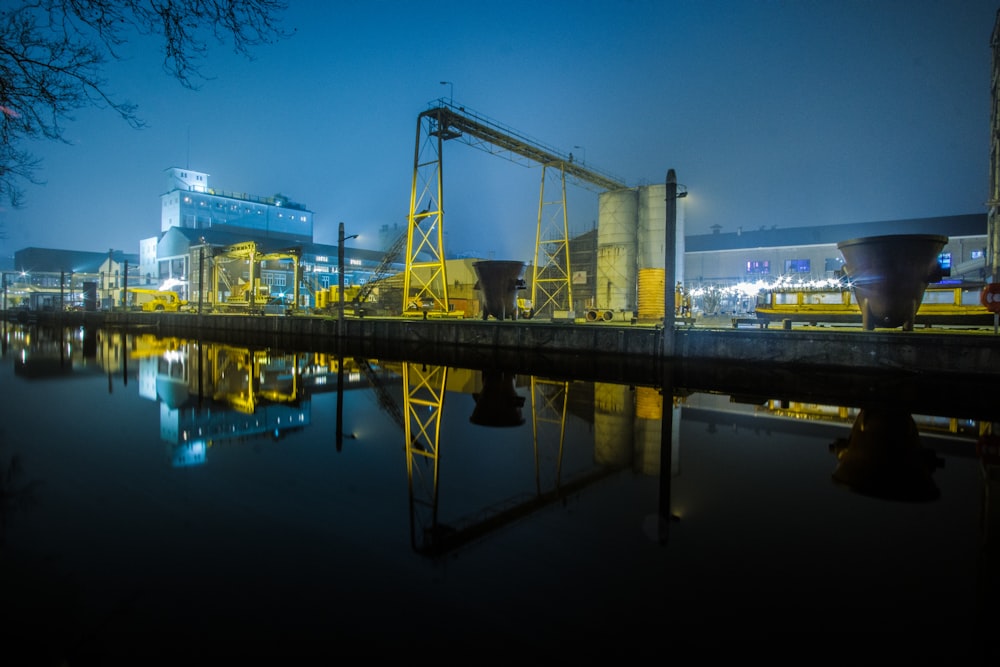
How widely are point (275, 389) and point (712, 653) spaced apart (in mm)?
9807

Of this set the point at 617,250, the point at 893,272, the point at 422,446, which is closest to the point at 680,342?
the point at 893,272

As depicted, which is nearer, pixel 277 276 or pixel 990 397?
pixel 990 397

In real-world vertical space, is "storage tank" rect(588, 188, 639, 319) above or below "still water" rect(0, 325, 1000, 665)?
above

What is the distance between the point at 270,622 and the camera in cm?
223

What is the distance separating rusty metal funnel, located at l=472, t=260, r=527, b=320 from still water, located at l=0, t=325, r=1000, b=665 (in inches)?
505

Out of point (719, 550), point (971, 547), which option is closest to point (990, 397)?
point (971, 547)

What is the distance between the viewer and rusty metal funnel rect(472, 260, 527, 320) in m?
19.5

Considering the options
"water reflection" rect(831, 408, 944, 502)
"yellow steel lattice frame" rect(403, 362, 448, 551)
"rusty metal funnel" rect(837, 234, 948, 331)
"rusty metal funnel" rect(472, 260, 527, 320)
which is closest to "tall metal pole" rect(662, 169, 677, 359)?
"rusty metal funnel" rect(837, 234, 948, 331)

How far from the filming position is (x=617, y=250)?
29547 millimetres

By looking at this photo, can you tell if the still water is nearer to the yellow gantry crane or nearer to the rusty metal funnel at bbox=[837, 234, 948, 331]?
the rusty metal funnel at bbox=[837, 234, 948, 331]

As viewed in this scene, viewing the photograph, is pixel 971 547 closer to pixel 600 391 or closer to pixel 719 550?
pixel 719 550

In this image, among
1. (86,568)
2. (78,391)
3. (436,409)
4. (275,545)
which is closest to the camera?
(86,568)

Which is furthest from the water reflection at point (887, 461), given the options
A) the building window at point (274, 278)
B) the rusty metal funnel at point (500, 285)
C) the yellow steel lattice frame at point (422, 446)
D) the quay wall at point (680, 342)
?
the building window at point (274, 278)

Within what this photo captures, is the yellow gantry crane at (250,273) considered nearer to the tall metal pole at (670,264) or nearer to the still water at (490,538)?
the tall metal pole at (670,264)
